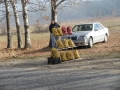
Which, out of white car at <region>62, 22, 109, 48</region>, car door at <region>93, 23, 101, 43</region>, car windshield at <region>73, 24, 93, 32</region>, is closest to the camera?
white car at <region>62, 22, 109, 48</region>

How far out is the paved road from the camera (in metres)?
7.48

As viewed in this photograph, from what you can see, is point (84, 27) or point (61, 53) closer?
point (61, 53)

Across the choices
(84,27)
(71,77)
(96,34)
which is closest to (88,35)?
(96,34)

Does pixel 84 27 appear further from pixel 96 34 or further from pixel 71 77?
pixel 71 77

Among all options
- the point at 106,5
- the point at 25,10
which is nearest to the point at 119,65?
the point at 25,10

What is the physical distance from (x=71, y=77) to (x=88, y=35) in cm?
853

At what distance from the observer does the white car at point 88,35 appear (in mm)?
16688

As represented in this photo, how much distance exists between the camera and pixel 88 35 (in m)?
17.0

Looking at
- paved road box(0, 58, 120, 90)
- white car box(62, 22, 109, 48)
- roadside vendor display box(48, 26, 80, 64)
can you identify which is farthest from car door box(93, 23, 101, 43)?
paved road box(0, 58, 120, 90)

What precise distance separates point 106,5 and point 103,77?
6214 inches

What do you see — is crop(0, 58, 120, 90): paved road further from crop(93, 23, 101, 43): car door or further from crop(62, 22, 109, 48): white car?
crop(93, 23, 101, 43): car door

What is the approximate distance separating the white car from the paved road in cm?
498

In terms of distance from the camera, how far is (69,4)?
70.8ft

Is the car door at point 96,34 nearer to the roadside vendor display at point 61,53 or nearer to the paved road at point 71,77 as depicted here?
the roadside vendor display at point 61,53
